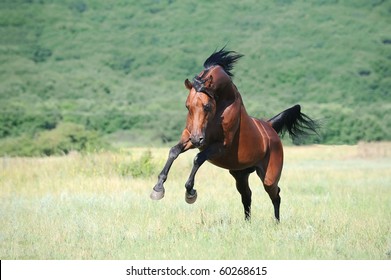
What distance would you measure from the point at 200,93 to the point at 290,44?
67.4 m

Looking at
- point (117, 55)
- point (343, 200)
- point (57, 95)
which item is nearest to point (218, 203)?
point (343, 200)

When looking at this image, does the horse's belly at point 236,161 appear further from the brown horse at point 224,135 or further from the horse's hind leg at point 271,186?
the horse's hind leg at point 271,186

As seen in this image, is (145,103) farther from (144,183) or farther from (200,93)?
(200,93)

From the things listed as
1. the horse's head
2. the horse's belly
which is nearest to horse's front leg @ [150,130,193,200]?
the horse's head

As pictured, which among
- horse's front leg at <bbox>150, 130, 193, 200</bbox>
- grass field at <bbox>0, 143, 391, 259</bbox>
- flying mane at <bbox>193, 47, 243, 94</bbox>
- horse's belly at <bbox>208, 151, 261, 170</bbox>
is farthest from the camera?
flying mane at <bbox>193, 47, 243, 94</bbox>

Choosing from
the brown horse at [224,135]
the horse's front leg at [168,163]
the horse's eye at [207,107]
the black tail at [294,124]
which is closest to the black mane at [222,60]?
the brown horse at [224,135]

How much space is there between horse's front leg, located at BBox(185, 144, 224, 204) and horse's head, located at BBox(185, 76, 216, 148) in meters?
0.18

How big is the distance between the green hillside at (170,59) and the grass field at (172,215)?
84.6 ft

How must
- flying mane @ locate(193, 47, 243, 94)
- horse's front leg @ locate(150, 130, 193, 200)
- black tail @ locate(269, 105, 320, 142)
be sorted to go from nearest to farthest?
horse's front leg @ locate(150, 130, 193, 200) → flying mane @ locate(193, 47, 243, 94) → black tail @ locate(269, 105, 320, 142)

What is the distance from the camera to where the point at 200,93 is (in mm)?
9055

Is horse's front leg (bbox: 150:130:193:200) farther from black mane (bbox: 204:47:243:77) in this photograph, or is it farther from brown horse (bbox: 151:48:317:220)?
black mane (bbox: 204:47:243:77)

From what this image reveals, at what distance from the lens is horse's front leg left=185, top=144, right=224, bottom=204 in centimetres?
901

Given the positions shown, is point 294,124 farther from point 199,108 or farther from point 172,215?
point 199,108

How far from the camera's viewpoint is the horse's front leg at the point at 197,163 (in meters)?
9.01
